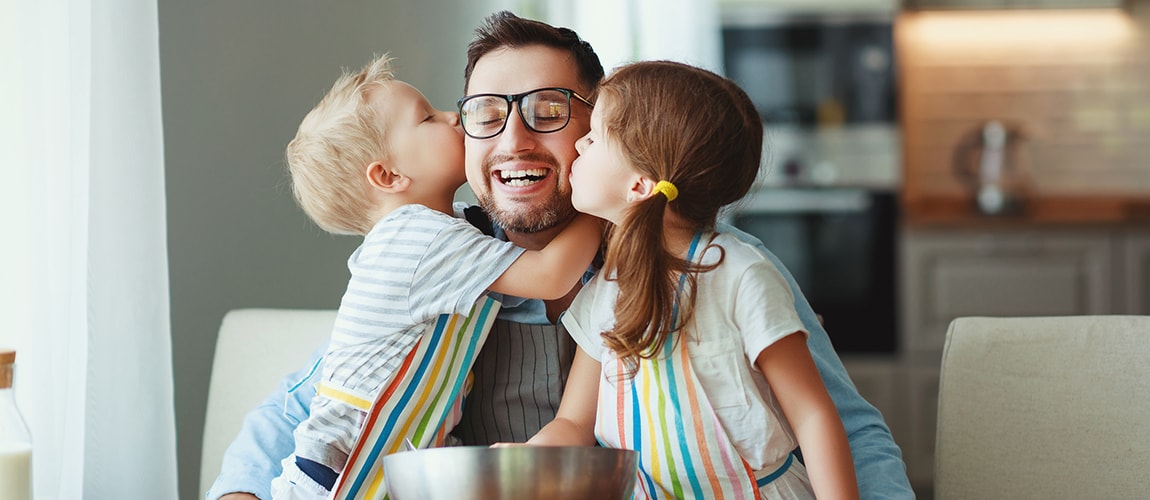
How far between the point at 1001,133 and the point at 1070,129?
1.44 feet

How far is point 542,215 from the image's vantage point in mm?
1502

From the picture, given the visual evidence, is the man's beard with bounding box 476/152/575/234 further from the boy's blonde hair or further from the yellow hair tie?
the yellow hair tie

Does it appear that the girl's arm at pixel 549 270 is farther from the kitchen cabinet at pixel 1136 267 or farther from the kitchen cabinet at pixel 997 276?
the kitchen cabinet at pixel 1136 267

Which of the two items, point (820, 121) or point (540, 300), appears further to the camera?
point (820, 121)

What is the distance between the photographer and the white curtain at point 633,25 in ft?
8.68

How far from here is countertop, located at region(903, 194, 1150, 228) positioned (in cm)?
390

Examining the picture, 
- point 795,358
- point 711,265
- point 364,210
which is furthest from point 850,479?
point 364,210

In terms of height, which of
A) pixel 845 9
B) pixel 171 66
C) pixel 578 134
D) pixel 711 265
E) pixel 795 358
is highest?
pixel 845 9

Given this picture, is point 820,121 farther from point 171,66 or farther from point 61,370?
point 61,370

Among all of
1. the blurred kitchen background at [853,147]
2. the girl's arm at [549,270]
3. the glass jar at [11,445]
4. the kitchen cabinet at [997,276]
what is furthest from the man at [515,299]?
the kitchen cabinet at [997,276]

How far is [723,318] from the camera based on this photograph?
1231 millimetres

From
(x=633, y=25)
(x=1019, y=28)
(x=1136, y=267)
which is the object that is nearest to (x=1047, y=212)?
(x=1136, y=267)

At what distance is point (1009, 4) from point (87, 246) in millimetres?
3720

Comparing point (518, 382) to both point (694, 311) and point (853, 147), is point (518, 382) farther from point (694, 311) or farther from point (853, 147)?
point (853, 147)
